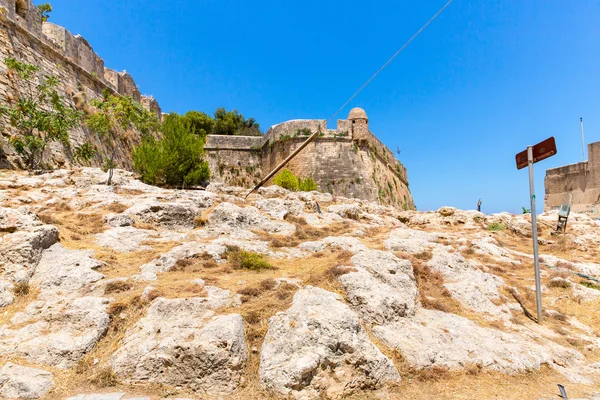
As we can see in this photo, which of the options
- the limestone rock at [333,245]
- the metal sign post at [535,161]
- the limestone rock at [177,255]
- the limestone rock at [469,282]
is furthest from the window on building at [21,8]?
the metal sign post at [535,161]

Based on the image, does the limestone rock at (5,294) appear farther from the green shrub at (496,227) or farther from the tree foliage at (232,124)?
the tree foliage at (232,124)

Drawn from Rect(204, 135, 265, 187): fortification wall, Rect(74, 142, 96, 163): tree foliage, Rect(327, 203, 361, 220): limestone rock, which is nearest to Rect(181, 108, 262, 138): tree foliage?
Rect(204, 135, 265, 187): fortification wall

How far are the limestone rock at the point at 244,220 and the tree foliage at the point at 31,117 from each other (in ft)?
25.6

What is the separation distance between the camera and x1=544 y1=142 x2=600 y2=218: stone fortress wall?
1558 cm

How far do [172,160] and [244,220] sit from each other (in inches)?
303

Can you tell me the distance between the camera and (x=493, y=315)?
16.3 ft

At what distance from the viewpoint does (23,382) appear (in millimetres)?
2975

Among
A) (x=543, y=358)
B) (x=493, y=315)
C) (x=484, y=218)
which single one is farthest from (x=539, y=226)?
(x=543, y=358)

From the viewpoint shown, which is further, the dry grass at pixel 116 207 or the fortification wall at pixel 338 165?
the fortification wall at pixel 338 165

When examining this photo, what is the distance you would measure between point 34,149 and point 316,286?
481 inches

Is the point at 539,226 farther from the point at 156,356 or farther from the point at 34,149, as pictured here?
the point at 34,149

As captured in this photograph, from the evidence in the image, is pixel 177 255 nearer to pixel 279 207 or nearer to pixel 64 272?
pixel 64 272

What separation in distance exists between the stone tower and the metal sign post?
17.4 m

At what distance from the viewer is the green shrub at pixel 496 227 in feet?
40.3
